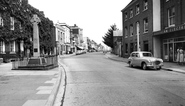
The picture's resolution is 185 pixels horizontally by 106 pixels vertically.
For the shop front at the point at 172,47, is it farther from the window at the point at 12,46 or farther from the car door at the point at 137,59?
the window at the point at 12,46

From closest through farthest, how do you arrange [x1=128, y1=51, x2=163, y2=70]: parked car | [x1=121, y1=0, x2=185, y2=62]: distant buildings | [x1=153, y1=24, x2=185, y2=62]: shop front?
[x1=128, y1=51, x2=163, y2=70]: parked car → [x1=153, y1=24, x2=185, y2=62]: shop front → [x1=121, y1=0, x2=185, y2=62]: distant buildings

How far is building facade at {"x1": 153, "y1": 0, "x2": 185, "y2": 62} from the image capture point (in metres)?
18.4

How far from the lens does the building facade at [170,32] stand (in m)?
18.4

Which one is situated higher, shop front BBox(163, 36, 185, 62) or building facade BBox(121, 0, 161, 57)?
building facade BBox(121, 0, 161, 57)

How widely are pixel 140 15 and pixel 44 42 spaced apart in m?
18.7

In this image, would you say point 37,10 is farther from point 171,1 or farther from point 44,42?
point 171,1

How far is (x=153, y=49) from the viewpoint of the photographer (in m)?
22.6

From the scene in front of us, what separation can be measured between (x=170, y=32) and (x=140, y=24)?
8.20m

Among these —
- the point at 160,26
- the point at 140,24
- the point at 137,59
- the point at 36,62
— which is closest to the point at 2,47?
the point at 36,62

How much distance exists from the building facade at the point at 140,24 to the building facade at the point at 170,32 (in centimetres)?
92

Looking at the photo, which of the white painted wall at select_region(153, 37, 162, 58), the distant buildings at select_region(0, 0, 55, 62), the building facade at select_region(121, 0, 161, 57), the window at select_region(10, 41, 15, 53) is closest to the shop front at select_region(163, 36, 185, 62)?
the white painted wall at select_region(153, 37, 162, 58)

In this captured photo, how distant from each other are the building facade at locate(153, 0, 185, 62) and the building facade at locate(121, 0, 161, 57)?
916 mm

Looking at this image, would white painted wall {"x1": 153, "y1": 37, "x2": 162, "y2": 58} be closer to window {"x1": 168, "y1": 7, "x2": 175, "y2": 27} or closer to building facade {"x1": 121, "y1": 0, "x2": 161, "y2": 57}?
building facade {"x1": 121, "y1": 0, "x2": 161, "y2": 57}

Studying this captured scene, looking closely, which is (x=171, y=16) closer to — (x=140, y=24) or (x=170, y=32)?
(x=170, y=32)
